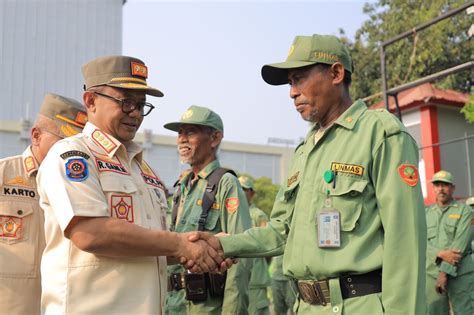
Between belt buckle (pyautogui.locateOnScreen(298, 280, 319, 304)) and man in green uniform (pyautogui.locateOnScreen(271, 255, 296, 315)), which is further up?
belt buckle (pyautogui.locateOnScreen(298, 280, 319, 304))

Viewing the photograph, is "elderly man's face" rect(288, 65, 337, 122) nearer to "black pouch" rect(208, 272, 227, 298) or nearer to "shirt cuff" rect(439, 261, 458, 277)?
"black pouch" rect(208, 272, 227, 298)

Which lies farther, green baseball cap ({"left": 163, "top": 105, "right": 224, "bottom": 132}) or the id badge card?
green baseball cap ({"left": 163, "top": 105, "right": 224, "bottom": 132})

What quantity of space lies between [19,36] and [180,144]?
28283 mm

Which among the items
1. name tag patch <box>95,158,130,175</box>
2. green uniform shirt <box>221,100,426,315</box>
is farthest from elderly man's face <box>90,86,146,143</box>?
green uniform shirt <box>221,100,426,315</box>

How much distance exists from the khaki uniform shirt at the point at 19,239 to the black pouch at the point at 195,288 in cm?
126

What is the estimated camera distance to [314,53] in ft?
11.0

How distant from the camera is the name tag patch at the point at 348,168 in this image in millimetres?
3004

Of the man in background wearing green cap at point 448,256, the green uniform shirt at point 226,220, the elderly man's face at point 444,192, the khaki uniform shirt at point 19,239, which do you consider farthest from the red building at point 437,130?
the khaki uniform shirt at point 19,239

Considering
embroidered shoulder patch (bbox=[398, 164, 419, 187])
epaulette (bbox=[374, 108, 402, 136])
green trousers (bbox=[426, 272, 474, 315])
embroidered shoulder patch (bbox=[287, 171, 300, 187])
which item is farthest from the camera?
green trousers (bbox=[426, 272, 474, 315])

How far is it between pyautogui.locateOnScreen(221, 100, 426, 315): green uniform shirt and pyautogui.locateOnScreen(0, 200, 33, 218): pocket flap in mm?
1896

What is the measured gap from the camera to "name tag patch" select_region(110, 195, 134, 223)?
3.04 meters

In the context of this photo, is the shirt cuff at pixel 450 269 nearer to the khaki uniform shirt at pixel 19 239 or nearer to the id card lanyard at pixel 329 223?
the id card lanyard at pixel 329 223

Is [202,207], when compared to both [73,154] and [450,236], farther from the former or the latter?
[450,236]

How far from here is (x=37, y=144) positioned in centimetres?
422
